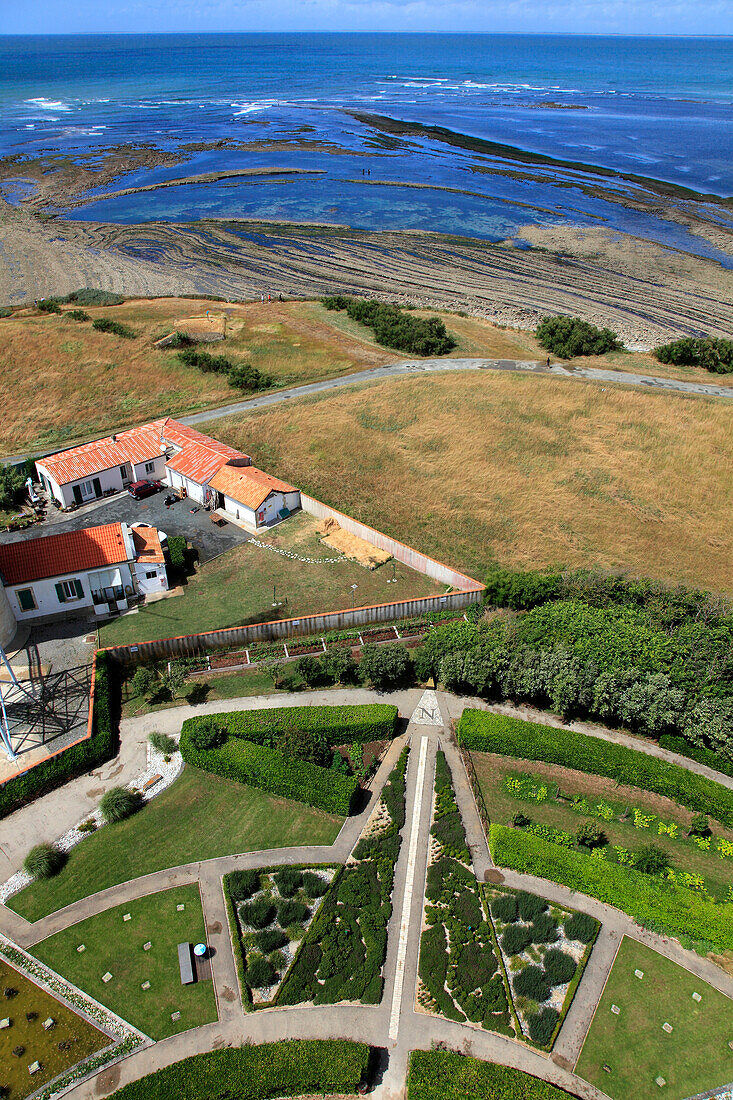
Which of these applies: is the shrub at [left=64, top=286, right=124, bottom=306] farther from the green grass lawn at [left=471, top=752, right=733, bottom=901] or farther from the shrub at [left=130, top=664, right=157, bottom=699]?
the green grass lawn at [left=471, top=752, right=733, bottom=901]

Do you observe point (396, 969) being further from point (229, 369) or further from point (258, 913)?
point (229, 369)

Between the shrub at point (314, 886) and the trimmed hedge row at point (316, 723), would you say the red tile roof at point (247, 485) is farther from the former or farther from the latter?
the shrub at point (314, 886)

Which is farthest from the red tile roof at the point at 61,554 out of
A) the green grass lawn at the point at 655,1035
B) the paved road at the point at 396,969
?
the green grass lawn at the point at 655,1035

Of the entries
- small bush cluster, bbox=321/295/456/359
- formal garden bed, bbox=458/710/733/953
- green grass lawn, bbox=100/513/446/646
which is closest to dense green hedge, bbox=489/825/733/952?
formal garden bed, bbox=458/710/733/953

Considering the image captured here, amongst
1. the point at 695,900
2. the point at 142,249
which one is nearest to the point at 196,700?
the point at 695,900

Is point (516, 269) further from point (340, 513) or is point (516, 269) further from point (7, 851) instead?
point (7, 851)

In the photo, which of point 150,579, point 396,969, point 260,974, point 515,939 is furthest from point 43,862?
point 515,939
